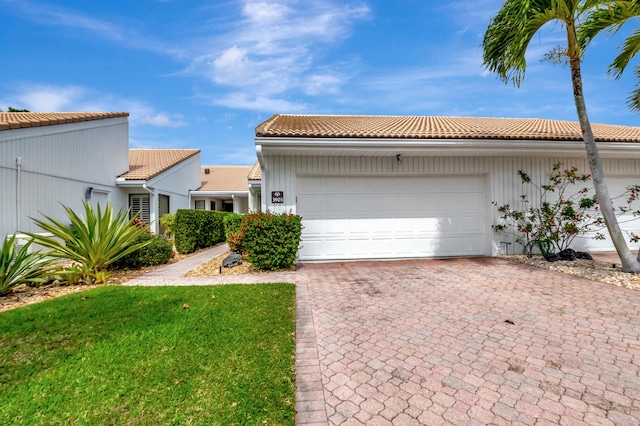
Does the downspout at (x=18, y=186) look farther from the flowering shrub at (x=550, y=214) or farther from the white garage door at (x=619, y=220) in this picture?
the white garage door at (x=619, y=220)

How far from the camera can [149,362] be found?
2816 millimetres

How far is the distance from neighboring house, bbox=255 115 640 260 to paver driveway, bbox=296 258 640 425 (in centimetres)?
293

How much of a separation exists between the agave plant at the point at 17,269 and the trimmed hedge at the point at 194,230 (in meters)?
4.58

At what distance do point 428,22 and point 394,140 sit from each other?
453cm

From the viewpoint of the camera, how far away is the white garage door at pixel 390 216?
827 centimetres

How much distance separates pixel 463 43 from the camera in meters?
7.89

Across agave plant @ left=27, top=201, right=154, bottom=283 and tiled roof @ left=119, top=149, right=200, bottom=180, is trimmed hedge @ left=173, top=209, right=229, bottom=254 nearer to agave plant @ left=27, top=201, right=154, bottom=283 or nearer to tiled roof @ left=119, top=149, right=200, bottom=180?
agave plant @ left=27, top=201, right=154, bottom=283

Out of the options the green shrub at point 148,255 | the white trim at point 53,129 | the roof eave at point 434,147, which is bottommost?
the green shrub at point 148,255

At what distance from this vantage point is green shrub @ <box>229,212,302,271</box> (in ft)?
22.4

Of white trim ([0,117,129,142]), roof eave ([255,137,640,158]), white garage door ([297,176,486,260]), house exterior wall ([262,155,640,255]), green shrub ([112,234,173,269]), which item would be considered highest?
white trim ([0,117,129,142])

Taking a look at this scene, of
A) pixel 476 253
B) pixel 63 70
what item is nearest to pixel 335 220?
pixel 476 253

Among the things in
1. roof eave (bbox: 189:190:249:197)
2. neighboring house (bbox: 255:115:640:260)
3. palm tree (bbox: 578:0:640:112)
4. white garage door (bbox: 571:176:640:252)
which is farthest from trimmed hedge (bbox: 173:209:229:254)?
white garage door (bbox: 571:176:640:252)

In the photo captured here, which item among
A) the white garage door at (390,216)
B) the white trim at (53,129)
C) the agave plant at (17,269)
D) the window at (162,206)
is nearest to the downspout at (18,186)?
the white trim at (53,129)

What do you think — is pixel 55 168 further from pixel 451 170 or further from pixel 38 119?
pixel 451 170
